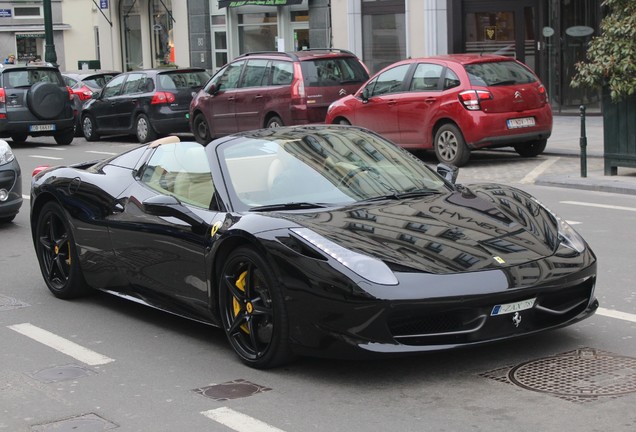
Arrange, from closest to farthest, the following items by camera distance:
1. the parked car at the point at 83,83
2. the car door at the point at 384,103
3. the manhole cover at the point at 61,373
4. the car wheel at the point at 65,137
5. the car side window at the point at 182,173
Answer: the manhole cover at the point at 61,373 → the car side window at the point at 182,173 → the car door at the point at 384,103 → the car wheel at the point at 65,137 → the parked car at the point at 83,83

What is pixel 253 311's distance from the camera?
21.0 ft

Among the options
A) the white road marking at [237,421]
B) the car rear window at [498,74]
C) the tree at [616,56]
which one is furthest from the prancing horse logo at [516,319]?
the car rear window at [498,74]

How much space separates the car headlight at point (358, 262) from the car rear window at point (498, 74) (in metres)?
11.0

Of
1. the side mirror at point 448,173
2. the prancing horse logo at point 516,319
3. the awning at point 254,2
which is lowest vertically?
the prancing horse logo at point 516,319

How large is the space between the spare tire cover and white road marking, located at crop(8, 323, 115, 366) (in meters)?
16.6

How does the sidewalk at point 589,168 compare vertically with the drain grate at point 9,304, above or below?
above

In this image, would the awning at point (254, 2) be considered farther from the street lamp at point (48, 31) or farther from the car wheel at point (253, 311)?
the car wheel at point (253, 311)

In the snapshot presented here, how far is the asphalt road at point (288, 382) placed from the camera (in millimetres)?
5465

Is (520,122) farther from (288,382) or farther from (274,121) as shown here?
(288,382)

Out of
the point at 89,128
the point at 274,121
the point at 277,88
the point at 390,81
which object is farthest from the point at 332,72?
the point at 89,128

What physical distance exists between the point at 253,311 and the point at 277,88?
46.2 feet

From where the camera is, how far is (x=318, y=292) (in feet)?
19.6

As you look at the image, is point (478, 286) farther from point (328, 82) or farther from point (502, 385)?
point (328, 82)

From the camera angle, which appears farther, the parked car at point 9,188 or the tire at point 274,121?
the tire at point 274,121
